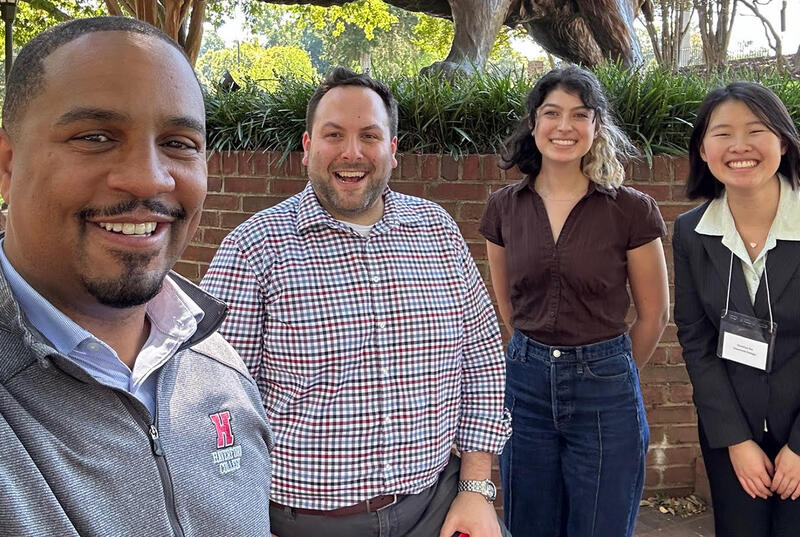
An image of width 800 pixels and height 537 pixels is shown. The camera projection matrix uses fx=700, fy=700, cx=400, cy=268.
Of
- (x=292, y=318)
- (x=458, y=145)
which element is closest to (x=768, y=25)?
(x=458, y=145)

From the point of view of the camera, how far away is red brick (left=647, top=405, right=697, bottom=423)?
12.0 ft

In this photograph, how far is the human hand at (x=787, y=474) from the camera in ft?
6.93

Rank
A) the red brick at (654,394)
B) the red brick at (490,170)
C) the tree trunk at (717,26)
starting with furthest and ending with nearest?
1. the tree trunk at (717,26)
2. the red brick at (654,394)
3. the red brick at (490,170)

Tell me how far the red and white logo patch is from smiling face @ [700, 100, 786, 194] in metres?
1.84

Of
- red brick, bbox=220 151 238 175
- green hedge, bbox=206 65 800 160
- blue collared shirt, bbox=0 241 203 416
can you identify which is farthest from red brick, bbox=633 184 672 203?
blue collared shirt, bbox=0 241 203 416

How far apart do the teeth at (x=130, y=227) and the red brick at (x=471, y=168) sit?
2.70 m

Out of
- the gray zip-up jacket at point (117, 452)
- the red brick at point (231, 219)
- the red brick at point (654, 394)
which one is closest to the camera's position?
the gray zip-up jacket at point (117, 452)

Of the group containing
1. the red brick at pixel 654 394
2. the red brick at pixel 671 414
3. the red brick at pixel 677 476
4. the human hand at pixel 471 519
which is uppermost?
the human hand at pixel 471 519

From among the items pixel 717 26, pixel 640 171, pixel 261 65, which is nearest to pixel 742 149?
pixel 640 171

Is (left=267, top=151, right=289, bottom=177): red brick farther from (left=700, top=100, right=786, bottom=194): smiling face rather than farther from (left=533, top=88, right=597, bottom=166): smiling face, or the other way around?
(left=700, top=100, right=786, bottom=194): smiling face

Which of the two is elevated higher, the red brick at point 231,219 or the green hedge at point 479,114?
the green hedge at point 479,114

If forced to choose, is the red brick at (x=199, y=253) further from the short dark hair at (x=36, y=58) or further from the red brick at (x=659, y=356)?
the short dark hair at (x=36, y=58)

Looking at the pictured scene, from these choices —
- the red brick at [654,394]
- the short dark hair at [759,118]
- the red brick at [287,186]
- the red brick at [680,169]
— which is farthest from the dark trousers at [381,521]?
the red brick at [680,169]

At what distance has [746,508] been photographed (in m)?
2.24
